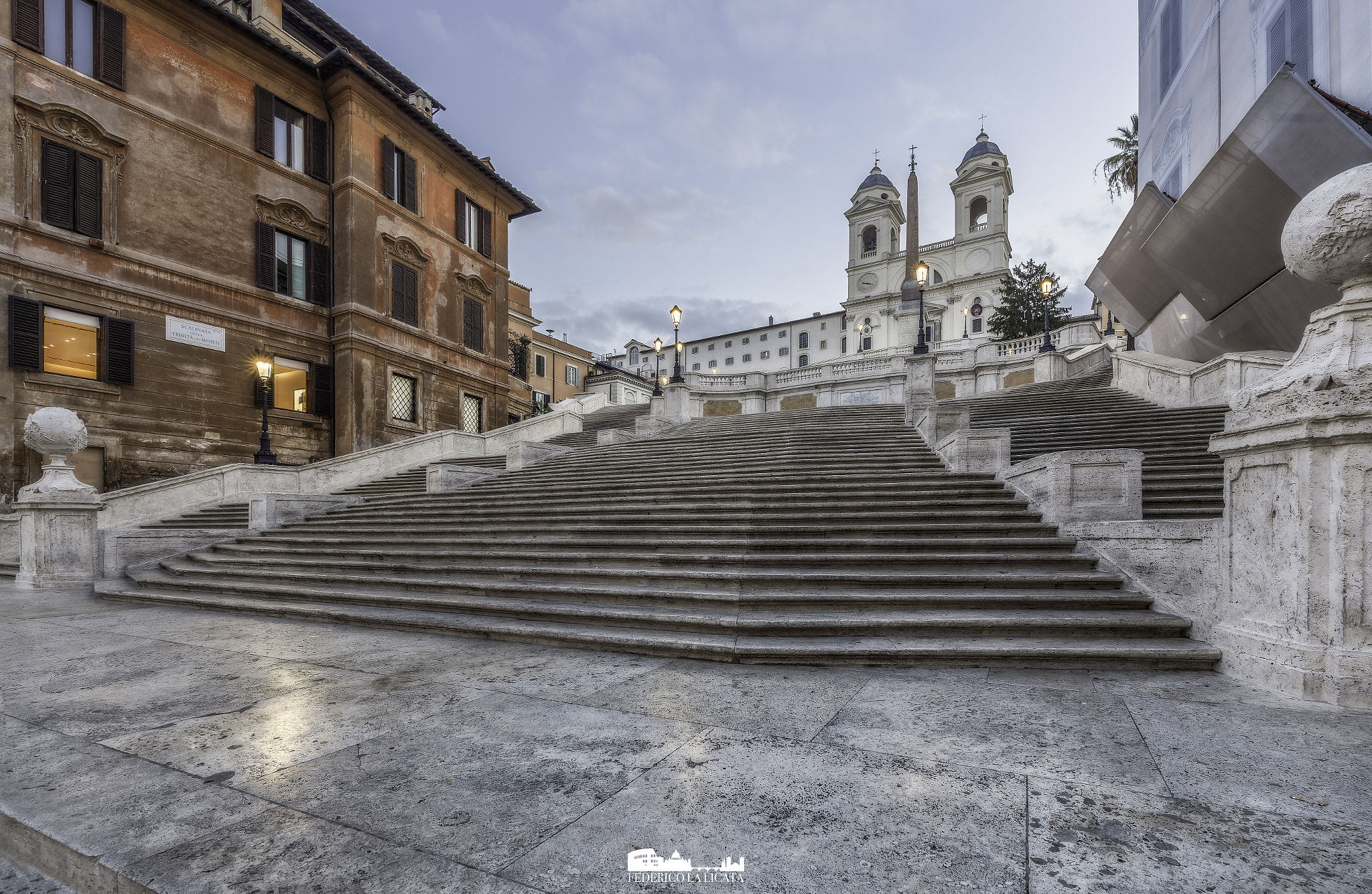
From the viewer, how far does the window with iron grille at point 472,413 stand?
80.5ft

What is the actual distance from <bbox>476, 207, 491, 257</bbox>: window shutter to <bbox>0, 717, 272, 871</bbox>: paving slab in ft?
83.7

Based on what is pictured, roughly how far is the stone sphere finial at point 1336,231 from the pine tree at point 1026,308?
34600mm

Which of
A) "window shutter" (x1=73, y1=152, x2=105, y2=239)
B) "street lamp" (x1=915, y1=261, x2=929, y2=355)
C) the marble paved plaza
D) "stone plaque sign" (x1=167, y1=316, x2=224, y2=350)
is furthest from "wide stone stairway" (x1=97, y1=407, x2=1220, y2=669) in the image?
"window shutter" (x1=73, y1=152, x2=105, y2=239)

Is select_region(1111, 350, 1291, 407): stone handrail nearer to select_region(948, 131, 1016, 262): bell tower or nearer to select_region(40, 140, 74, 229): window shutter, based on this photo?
select_region(40, 140, 74, 229): window shutter

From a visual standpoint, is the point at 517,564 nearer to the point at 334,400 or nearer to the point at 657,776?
the point at 657,776

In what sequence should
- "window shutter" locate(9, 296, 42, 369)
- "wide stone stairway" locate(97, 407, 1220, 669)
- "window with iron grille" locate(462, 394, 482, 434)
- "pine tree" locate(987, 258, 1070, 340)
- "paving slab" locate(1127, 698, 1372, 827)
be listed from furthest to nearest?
"pine tree" locate(987, 258, 1070, 340) < "window with iron grille" locate(462, 394, 482, 434) < "window shutter" locate(9, 296, 42, 369) < "wide stone stairway" locate(97, 407, 1220, 669) < "paving slab" locate(1127, 698, 1372, 827)

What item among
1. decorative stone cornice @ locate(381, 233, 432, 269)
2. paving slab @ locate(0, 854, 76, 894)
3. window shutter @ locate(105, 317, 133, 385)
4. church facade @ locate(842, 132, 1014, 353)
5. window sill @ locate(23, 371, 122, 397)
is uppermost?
church facade @ locate(842, 132, 1014, 353)

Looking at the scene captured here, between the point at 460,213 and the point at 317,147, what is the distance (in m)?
5.55

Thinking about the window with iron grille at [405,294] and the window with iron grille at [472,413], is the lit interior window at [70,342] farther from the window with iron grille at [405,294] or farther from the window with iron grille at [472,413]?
the window with iron grille at [472,413]

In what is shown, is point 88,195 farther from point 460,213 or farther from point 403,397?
point 460,213

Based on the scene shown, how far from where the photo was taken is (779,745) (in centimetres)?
341

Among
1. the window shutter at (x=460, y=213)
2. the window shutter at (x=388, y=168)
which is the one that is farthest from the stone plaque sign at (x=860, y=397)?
the window shutter at (x=388, y=168)

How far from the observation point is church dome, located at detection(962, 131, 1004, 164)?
Answer: 65.8 metres

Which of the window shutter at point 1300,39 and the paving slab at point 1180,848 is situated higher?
the window shutter at point 1300,39
